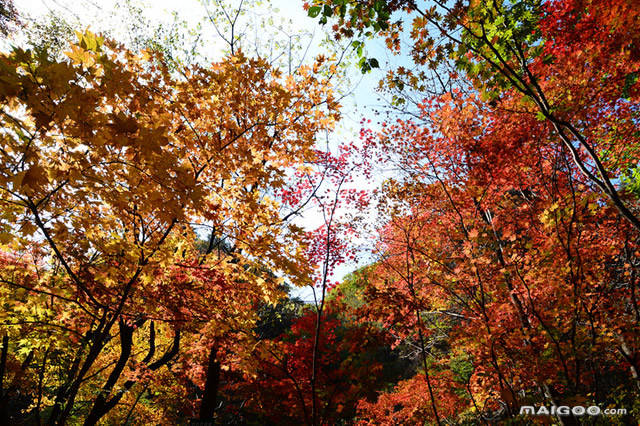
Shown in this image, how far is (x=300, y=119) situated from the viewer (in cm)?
566

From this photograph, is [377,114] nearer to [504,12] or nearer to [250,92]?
[250,92]

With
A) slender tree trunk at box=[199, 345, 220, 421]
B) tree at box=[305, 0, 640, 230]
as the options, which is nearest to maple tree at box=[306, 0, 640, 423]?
tree at box=[305, 0, 640, 230]

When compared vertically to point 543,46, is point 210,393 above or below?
below

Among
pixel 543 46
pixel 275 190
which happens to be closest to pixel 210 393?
pixel 275 190

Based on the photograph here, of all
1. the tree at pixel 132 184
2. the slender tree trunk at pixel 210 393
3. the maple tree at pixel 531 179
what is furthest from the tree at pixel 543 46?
the slender tree trunk at pixel 210 393

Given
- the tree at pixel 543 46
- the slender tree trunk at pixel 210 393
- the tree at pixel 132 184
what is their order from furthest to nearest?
the slender tree trunk at pixel 210 393 < the tree at pixel 543 46 < the tree at pixel 132 184

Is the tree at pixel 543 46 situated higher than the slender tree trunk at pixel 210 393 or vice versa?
the tree at pixel 543 46

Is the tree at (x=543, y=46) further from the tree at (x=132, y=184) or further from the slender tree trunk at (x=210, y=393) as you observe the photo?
the slender tree trunk at (x=210, y=393)

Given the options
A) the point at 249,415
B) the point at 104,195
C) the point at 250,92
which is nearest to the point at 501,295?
the point at 250,92

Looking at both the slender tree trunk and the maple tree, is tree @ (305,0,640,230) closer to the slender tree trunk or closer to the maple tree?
the maple tree

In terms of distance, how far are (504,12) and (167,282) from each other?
6.06 m

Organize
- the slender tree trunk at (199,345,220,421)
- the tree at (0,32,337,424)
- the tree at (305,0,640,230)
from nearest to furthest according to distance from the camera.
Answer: the tree at (0,32,337,424) → the tree at (305,0,640,230) → the slender tree trunk at (199,345,220,421)

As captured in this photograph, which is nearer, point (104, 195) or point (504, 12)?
point (104, 195)

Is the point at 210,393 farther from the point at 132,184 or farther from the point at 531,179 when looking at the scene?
the point at 531,179
